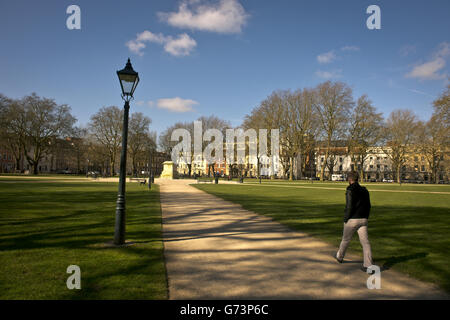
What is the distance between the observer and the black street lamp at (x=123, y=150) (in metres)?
6.23

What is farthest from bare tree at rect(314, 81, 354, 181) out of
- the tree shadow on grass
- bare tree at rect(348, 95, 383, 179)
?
the tree shadow on grass

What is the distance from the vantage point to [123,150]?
255 inches

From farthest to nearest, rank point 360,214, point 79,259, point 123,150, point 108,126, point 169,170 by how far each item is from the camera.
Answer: point 108,126
point 169,170
point 123,150
point 79,259
point 360,214

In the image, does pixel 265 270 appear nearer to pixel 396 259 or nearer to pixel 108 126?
pixel 396 259

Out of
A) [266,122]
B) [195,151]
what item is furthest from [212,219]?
[195,151]

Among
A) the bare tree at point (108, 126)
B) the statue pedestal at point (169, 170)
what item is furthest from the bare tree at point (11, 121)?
the statue pedestal at point (169, 170)

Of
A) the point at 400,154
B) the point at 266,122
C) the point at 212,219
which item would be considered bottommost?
the point at 212,219

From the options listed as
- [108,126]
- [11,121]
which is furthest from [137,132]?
[11,121]

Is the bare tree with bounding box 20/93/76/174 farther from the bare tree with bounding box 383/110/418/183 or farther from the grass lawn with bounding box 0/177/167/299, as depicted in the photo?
the bare tree with bounding box 383/110/418/183

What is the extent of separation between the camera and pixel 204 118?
221 ft

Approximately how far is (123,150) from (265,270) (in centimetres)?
413

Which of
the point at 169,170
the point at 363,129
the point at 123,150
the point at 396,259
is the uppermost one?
the point at 363,129
